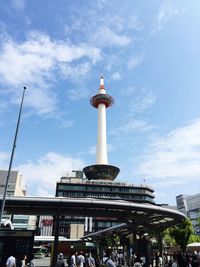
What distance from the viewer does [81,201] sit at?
62.6 ft

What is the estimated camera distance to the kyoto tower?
90700 millimetres

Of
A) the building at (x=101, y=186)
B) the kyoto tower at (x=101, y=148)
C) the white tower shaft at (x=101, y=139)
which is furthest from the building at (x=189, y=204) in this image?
the white tower shaft at (x=101, y=139)

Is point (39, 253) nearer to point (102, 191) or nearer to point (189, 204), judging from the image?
point (102, 191)

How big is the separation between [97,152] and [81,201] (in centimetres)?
7532

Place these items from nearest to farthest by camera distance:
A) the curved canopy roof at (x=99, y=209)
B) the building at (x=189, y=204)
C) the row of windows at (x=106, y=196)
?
the curved canopy roof at (x=99, y=209), the row of windows at (x=106, y=196), the building at (x=189, y=204)

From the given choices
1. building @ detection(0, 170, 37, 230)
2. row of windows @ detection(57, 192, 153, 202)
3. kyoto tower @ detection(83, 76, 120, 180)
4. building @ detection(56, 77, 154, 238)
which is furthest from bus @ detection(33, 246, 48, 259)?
kyoto tower @ detection(83, 76, 120, 180)

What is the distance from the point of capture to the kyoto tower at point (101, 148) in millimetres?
90700

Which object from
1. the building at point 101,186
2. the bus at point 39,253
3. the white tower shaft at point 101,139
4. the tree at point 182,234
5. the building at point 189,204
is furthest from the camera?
the building at point 189,204

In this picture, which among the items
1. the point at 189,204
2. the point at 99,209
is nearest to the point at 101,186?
the point at 189,204

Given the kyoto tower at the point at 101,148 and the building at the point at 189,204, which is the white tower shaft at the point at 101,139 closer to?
the kyoto tower at the point at 101,148

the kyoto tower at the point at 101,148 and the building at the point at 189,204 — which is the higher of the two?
the kyoto tower at the point at 101,148

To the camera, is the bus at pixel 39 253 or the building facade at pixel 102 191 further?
the building facade at pixel 102 191

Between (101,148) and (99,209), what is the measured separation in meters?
71.5

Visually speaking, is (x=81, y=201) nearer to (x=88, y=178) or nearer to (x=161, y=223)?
(x=161, y=223)
